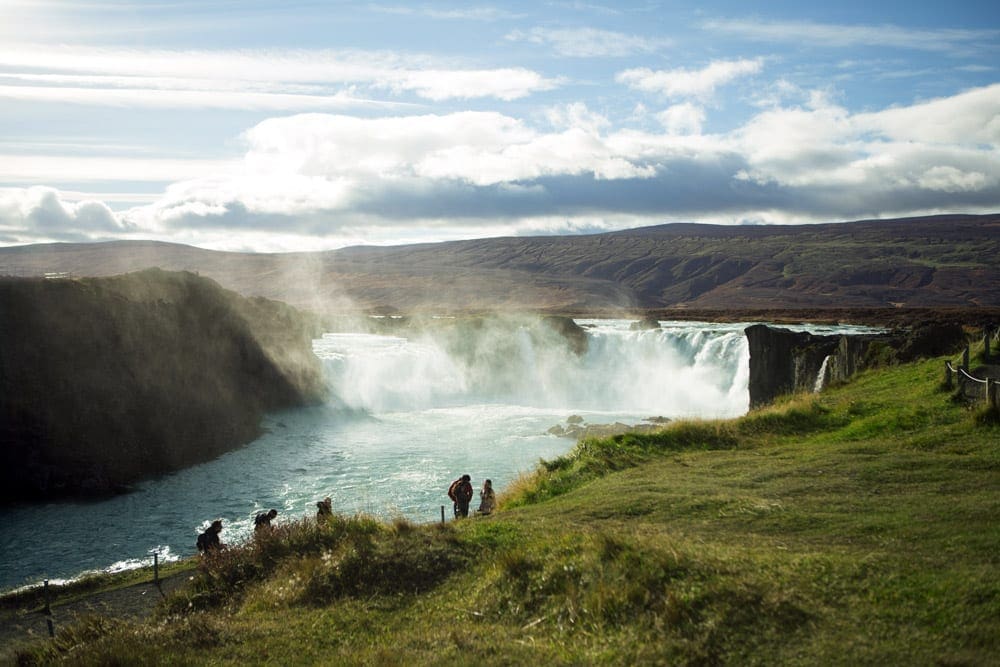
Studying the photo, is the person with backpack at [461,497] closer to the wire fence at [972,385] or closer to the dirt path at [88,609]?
the dirt path at [88,609]

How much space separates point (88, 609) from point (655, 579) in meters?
11.9

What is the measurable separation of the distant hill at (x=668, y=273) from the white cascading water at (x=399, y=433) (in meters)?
56.8

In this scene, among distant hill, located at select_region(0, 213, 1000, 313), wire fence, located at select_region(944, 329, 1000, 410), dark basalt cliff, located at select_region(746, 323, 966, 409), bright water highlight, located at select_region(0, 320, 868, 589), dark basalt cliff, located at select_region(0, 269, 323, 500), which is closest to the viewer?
wire fence, located at select_region(944, 329, 1000, 410)

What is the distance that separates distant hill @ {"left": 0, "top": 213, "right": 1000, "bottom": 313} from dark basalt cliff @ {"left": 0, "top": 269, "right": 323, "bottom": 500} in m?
70.9

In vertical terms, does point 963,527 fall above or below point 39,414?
above

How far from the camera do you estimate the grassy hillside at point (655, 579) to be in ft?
20.7

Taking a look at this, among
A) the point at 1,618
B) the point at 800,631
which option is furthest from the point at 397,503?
the point at 800,631

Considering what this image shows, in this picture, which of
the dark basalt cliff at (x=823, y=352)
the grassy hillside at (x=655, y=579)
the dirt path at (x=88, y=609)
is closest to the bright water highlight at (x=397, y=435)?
the grassy hillside at (x=655, y=579)

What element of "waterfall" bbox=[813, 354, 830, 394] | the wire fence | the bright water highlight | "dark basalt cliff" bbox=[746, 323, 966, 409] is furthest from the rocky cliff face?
the wire fence

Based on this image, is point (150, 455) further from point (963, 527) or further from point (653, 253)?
point (653, 253)

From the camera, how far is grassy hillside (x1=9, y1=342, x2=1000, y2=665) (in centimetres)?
632

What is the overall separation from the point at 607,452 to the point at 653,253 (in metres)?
172

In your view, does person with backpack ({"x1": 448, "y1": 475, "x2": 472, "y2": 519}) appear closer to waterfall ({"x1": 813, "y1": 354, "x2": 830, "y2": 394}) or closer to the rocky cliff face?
waterfall ({"x1": 813, "y1": 354, "x2": 830, "y2": 394})

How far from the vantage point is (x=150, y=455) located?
99.5ft
